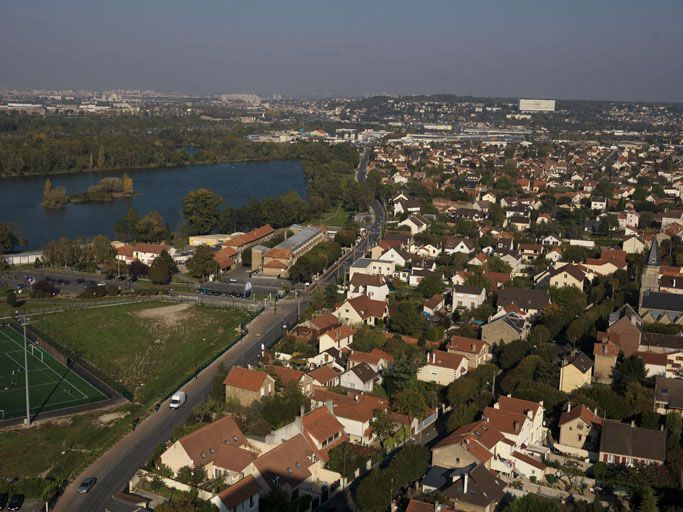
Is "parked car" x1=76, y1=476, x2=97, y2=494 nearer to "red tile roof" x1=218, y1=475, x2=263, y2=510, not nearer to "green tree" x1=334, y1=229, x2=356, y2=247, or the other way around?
"red tile roof" x1=218, y1=475, x2=263, y2=510

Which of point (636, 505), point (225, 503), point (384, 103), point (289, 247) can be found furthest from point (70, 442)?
point (384, 103)

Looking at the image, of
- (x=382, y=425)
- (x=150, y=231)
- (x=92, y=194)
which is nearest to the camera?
(x=382, y=425)

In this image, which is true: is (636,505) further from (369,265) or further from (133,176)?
(133,176)

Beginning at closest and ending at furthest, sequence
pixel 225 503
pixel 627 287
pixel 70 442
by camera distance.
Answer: pixel 225 503
pixel 70 442
pixel 627 287

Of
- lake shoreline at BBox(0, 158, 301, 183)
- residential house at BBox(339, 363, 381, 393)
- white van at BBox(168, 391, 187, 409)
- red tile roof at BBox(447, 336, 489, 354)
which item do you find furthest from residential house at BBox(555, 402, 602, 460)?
lake shoreline at BBox(0, 158, 301, 183)

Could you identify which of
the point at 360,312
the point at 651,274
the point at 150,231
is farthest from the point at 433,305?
the point at 150,231

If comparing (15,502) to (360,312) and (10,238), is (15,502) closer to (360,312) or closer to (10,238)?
(360,312)
